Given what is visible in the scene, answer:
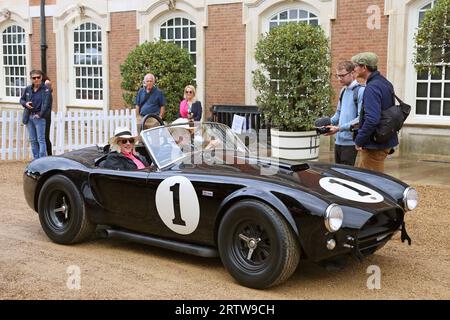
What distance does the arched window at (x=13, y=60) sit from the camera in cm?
2014

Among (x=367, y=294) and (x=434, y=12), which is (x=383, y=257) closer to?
(x=367, y=294)

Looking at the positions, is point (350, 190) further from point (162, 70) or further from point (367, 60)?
point (162, 70)

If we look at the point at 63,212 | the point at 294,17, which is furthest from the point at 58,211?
the point at 294,17

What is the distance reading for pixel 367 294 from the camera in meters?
4.50

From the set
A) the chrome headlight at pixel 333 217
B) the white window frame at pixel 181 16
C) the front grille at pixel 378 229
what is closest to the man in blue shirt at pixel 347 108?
the front grille at pixel 378 229

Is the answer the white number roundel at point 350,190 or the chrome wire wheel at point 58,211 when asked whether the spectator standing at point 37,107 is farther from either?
the white number roundel at point 350,190

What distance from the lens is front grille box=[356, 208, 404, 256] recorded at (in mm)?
4506

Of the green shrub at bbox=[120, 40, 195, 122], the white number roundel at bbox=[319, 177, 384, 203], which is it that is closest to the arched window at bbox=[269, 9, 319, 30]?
the green shrub at bbox=[120, 40, 195, 122]

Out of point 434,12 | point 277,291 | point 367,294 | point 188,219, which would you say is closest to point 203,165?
point 188,219

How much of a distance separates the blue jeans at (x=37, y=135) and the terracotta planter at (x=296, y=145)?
431 centimetres

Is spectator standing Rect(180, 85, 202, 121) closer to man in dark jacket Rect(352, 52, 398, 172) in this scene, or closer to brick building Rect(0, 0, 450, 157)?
brick building Rect(0, 0, 450, 157)

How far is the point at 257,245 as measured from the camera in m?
4.54

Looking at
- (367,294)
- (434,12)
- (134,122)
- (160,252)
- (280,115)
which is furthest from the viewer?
(134,122)

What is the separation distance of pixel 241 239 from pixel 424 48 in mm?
6365
